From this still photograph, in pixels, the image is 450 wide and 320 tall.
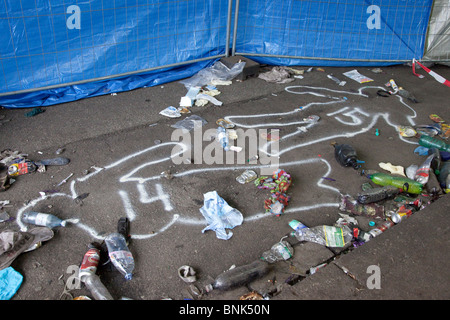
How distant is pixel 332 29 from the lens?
6.46 meters

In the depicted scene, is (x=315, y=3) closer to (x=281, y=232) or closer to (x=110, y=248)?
(x=281, y=232)

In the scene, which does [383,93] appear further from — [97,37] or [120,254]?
[120,254]

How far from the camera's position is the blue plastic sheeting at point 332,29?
6246mm

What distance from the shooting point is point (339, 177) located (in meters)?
3.99

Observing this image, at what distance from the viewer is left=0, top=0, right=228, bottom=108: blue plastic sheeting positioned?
4621 millimetres

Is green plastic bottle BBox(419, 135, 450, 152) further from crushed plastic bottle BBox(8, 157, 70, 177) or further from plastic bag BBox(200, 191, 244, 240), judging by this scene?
crushed plastic bottle BBox(8, 157, 70, 177)

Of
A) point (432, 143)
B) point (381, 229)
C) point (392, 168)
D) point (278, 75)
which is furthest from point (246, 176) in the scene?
point (278, 75)

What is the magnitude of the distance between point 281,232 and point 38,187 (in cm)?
238

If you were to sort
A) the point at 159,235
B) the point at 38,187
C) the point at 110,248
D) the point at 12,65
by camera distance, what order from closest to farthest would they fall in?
the point at 110,248 < the point at 159,235 < the point at 38,187 < the point at 12,65

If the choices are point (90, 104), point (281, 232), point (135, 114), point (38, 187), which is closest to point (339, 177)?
point (281, 232)

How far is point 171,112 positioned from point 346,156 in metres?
2.34

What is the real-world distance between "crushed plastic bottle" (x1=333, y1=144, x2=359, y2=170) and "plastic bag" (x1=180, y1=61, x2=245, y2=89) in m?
2.45

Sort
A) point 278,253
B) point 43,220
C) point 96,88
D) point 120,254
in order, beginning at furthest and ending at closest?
point 96,88 → point 43,220 → point 278,253 → point 120,254

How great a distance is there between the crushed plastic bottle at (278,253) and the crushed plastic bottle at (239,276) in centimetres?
10
